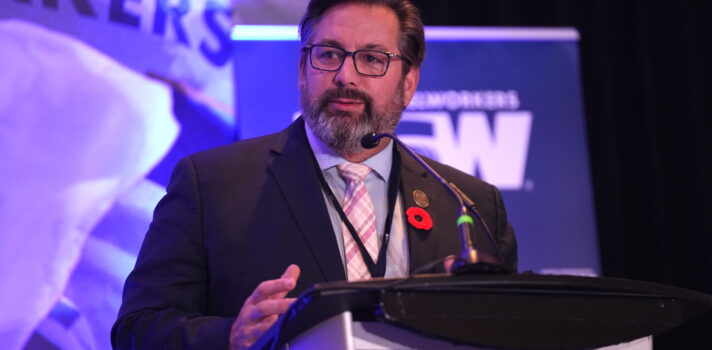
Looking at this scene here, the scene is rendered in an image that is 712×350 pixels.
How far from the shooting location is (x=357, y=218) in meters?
2.26

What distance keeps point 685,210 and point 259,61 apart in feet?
7.98

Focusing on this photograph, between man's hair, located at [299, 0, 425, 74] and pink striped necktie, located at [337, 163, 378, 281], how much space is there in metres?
0.45

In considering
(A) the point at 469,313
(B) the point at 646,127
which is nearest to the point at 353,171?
(A) the point at 469,313

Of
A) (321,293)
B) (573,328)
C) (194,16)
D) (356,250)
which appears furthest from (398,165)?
(194,16)

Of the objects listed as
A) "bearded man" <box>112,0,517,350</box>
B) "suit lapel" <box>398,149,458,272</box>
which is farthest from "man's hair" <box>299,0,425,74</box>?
"suit lapel" <box>398,149,458,272</box>

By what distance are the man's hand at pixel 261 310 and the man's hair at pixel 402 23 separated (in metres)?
1.19

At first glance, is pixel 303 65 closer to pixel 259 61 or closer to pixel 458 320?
pixel 259 61

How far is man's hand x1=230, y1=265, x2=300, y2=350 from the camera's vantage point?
151cm

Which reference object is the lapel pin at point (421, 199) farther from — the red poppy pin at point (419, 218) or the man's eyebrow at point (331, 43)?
the man's eyebrow at point (331, 43)

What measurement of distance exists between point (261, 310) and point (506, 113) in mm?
2445

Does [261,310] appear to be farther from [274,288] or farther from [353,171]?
[353,171]

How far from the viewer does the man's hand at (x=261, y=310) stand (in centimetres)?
151

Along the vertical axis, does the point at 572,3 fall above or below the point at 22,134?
above

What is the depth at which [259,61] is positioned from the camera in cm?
354
